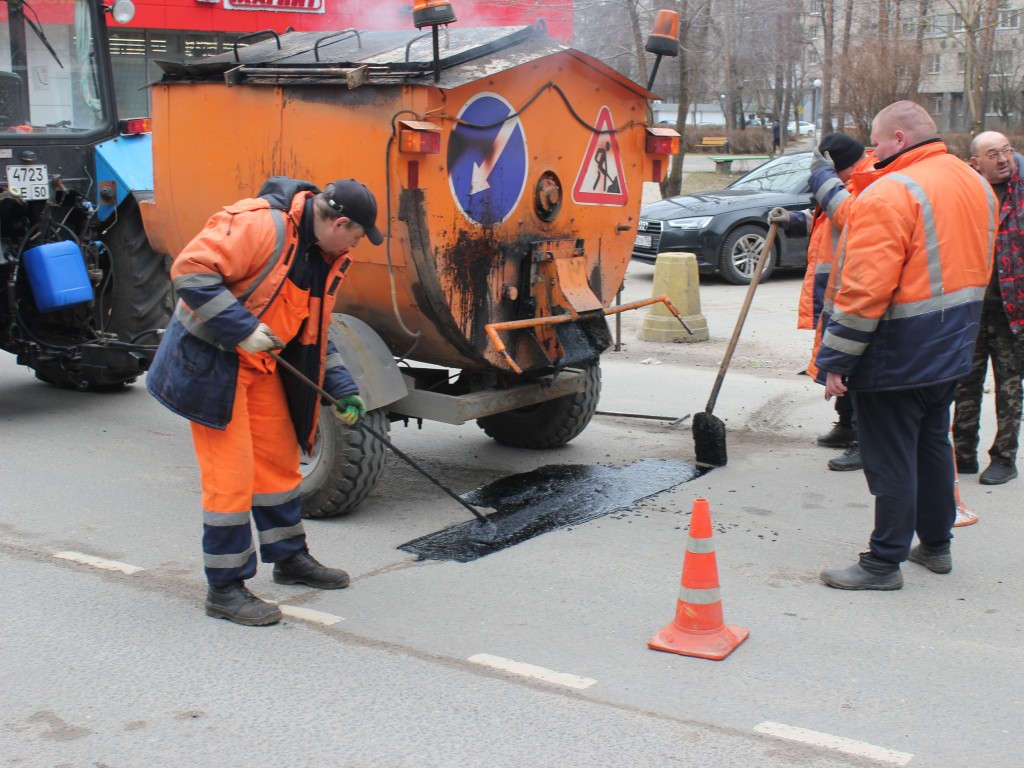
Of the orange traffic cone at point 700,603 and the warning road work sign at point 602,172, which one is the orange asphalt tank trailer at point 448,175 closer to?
the warning road work sign at point 602,172

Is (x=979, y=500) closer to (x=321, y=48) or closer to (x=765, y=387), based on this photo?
(x=765, y=387)

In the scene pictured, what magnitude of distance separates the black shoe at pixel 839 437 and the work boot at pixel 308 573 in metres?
3.23

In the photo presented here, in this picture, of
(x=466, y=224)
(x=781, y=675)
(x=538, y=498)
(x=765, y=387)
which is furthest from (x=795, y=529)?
(x=765, y=387)

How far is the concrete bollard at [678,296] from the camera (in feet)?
31.8

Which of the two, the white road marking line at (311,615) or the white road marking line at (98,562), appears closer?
the white road marking line at (311,615)

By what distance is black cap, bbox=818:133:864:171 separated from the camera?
5988 mm

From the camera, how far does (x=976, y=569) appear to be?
4691 mm

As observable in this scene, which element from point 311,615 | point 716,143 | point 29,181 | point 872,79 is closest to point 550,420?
point 311,615

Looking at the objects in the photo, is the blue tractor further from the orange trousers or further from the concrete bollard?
the concrete bollard

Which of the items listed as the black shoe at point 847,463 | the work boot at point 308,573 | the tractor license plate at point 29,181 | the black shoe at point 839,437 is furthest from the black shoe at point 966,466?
the tractor license plate at point 29,181

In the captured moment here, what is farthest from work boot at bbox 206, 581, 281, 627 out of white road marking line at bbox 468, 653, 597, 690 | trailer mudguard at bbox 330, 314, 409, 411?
trailer mudguard at bbox 330, 314, 409, 411

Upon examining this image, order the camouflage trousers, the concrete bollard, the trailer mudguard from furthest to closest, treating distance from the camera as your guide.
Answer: the concrete bollard < the camouflage trousers < the trailer mudguard

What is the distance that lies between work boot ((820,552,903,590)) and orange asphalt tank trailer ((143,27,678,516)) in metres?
1.74

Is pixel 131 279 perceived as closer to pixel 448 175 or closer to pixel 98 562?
pixel 98 562
